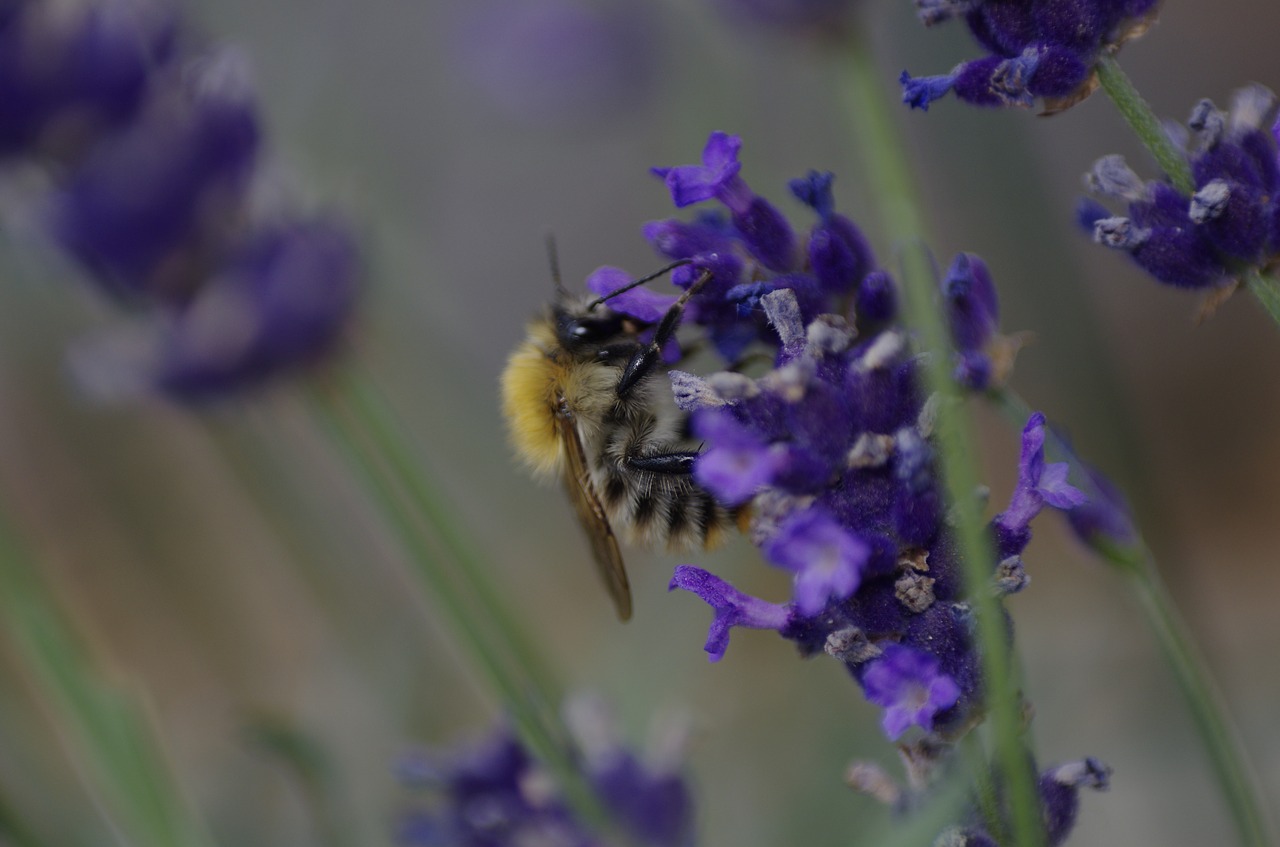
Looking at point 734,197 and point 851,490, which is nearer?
point 851,490

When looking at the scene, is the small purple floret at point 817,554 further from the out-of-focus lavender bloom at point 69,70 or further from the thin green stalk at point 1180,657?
the out-of-focus lavender bloom at point 69,70

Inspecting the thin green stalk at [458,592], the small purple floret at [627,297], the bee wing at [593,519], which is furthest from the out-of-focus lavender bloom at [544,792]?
the small purple floret at [627,297]

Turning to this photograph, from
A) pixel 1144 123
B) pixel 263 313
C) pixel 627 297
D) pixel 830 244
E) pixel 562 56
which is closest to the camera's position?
pixel 1144 123

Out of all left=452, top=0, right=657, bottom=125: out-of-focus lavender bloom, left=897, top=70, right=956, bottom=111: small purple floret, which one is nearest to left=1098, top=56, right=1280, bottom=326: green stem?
left=897, top=70, right=956, bottom=111: small purple floret

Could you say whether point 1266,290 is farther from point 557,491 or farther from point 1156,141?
point 557,491

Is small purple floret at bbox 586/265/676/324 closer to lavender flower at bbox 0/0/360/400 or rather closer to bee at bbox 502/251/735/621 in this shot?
bee at bbox 502/251/735/621

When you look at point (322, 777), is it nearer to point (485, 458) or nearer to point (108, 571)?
point (485, 458)

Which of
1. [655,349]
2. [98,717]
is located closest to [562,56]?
[655,349]
